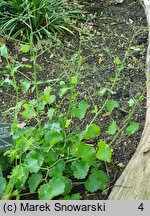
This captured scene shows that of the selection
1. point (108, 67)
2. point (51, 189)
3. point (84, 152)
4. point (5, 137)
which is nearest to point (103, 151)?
point (84, 152)

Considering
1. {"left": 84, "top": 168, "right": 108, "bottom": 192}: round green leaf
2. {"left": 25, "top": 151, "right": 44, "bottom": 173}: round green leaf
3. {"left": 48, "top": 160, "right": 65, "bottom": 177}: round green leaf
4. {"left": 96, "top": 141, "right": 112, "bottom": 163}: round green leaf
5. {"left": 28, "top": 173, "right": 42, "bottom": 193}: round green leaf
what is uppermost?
{"left": 96, "top": 141, "right": 112, "bottom": 163}: round green leaf

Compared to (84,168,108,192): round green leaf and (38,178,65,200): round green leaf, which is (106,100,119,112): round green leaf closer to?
(84,168,108,192): round green leaf

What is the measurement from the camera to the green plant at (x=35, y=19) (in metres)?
4.67

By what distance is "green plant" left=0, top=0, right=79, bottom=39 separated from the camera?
15.3 ft

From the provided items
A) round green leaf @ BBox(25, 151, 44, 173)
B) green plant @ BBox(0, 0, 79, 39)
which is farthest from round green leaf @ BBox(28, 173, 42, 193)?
green plant @ BBox(0, 0, 79, 39)

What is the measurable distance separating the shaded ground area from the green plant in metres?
0.17

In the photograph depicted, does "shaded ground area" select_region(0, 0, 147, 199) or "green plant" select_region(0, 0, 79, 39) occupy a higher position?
"green plant" select_region(0, 0, 79, 39)

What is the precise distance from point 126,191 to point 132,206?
19 cm

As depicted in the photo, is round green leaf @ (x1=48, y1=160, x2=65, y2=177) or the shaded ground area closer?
round green leaf @ (x1=48, y1=160, x2=65, y2=177)

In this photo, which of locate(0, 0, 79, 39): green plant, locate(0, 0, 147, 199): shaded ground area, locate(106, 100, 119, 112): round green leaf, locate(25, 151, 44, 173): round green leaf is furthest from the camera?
locate(0, 0, 79, 39): green plant

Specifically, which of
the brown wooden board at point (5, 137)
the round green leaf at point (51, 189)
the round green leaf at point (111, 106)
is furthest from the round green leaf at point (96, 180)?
the brown wooden board at point (5, 137)

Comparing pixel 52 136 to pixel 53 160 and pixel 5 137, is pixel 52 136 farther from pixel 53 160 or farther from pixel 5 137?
pixel 5 137

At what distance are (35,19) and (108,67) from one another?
35.3 inches

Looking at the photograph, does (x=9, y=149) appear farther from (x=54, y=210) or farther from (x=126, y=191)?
(x=126, y=191)
